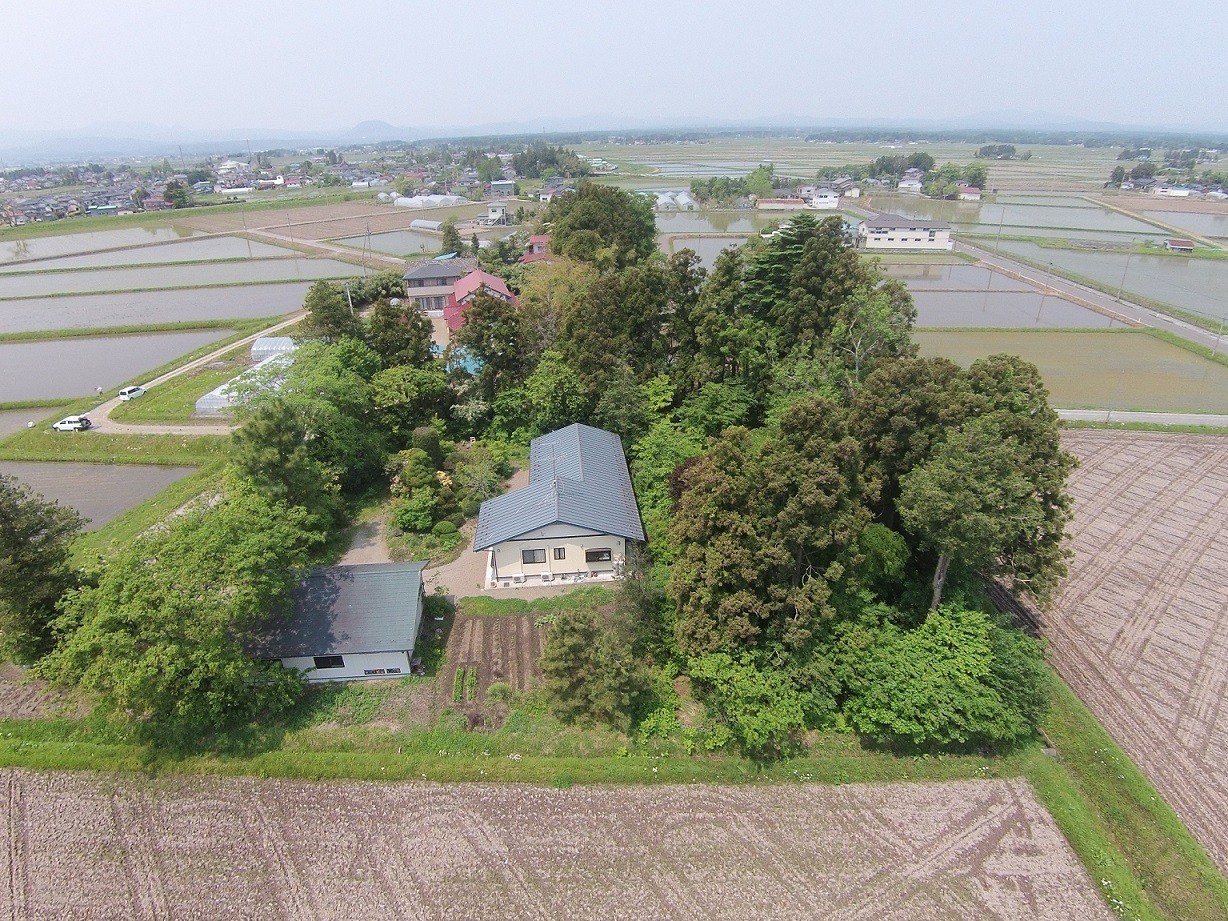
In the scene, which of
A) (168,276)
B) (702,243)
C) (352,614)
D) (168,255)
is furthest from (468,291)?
(168,255)

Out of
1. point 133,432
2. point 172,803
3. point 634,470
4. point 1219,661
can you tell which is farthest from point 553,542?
point 133,432

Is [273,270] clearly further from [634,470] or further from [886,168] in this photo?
[886,168]

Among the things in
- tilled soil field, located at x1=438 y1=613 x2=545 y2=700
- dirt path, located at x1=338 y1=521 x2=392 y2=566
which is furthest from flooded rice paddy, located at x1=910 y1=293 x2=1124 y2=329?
dirt path, located at x1=338 y1=521 x2=392 y2=566

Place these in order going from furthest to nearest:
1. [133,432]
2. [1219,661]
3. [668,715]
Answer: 1. [133,432]
2. [1219,661]
3. [668,715]

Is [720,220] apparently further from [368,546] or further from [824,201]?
[368,546]

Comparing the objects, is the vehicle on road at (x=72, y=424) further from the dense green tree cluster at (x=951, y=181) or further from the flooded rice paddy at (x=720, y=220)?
the dense green tree cluster at (x=951, y=181)
